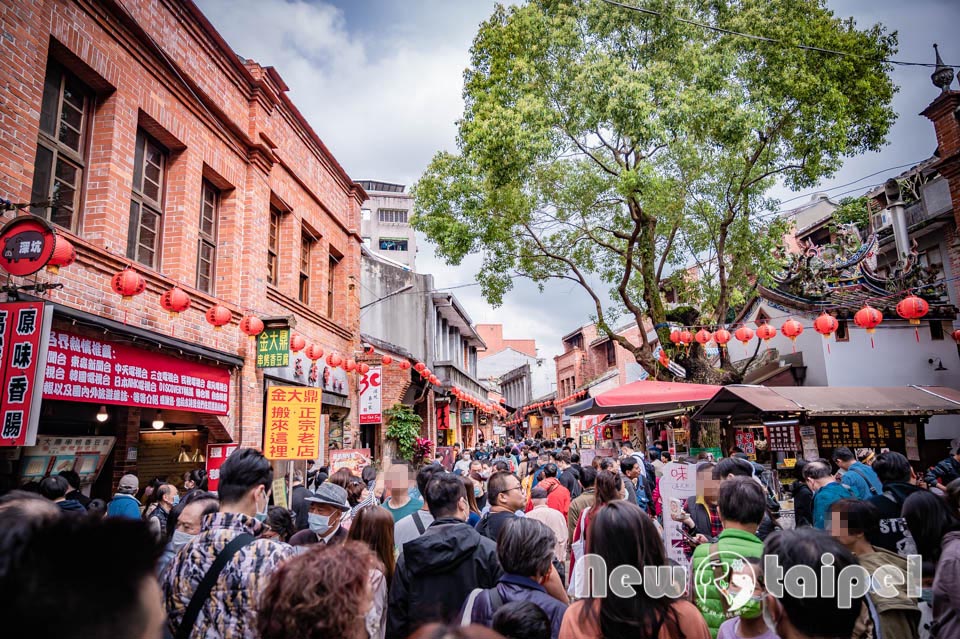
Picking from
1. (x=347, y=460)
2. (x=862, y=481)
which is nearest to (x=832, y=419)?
(x=862, y=481)

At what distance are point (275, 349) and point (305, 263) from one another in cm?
440

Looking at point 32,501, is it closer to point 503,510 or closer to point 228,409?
point 503,510

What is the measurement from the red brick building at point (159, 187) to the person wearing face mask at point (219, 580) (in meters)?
4.44

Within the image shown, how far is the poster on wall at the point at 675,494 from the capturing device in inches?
253

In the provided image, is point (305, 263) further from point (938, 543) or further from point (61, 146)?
point (938, 543)

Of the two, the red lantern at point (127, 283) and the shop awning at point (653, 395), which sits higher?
the red lantern at point (127, 283)

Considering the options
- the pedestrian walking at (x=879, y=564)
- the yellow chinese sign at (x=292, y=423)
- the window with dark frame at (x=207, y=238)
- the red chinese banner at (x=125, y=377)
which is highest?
the window with dark frame at (x=207, y=238)

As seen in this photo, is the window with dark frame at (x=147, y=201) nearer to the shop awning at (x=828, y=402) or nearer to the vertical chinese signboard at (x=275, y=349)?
the vertical chinese signboard at (x=275, y=349)

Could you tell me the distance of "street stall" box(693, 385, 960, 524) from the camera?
11.2m

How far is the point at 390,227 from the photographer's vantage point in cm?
5234

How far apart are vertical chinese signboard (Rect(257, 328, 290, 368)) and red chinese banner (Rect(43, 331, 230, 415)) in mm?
883

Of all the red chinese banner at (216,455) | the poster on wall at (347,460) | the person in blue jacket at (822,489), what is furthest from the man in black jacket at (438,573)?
the poster on wall at (347,460)

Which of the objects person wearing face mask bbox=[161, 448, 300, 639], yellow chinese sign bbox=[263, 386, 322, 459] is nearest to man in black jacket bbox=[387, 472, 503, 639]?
person wearing face mask bbox=[161, 448, 300, 639]

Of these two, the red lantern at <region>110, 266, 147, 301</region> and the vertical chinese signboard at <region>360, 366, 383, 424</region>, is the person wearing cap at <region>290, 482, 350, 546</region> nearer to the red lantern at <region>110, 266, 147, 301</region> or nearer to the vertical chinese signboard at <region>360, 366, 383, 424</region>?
the red lantern at <region>110, 266, 147, 301</region>
